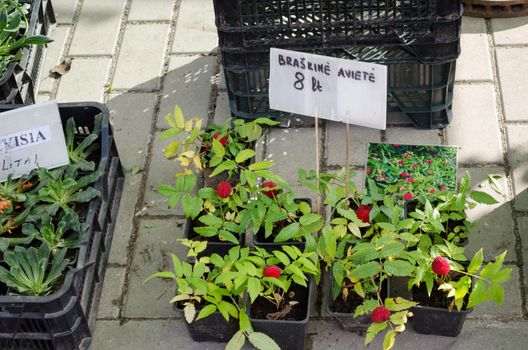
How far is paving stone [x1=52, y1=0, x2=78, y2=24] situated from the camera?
5105 millimetres

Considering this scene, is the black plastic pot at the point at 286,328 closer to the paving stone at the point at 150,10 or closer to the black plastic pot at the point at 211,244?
the black plastic pot at the point at 211,244

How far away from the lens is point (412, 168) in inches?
165

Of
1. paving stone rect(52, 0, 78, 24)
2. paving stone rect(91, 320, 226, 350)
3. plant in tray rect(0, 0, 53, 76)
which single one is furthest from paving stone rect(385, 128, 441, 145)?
paving stone rect(52, 0, 78, 24)

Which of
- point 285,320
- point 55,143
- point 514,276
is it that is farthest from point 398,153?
point 55,143

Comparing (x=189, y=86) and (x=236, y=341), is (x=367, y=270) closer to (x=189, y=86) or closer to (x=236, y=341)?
(x=236, y=341)

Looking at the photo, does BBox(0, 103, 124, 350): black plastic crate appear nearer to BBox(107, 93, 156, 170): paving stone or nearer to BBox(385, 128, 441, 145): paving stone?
BBox(107, 93, 156, 170): paving stone

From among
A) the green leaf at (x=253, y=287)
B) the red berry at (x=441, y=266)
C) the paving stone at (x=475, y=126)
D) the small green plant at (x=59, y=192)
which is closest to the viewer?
the green leaf at (x=253, y=287)

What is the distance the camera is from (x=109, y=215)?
Answer: 4.00 metres

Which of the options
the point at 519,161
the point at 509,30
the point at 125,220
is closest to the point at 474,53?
the point at 509,30

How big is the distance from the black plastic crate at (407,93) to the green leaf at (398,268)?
1130 millimetres

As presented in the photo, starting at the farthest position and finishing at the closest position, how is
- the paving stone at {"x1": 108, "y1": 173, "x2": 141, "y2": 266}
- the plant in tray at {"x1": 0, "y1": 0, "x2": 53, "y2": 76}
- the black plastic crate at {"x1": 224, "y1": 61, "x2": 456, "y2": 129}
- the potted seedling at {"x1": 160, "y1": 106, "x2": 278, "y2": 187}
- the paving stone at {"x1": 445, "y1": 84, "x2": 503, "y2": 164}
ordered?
1. the plant in tray at {"x1": 0, "y1": 0, "x2": 53, "y2": 76}
2. the paving stone at {"x1": 445, "y1": 84, "x2": 503, "y2": 164}
3. the black plastic crate at {"x1": 224, "y1": 61, "x2": 456, "y2": 129}
4. the paving stone at {"x1": 108, "y1": 173, "x2": 141, "y2": 266}
5. the potted seedling at {"x1": 160, "y1": 106, "x2": 278, "y2": 187}

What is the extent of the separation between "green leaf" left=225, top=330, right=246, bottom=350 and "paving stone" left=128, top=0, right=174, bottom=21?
7.53 ft

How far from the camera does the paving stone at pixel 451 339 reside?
139 inches

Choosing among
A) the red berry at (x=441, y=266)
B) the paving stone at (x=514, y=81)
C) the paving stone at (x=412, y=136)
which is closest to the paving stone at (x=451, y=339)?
the red berry at (x=441, y=266)
